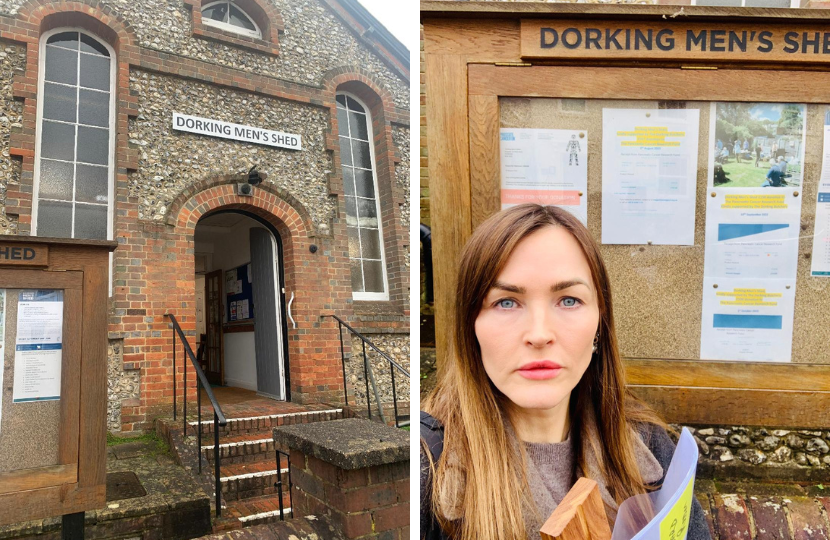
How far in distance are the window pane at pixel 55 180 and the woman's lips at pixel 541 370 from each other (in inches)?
79.3

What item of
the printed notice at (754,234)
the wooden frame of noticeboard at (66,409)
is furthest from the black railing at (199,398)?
the printed notice at (754,234)

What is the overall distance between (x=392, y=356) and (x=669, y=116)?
62.9 inches

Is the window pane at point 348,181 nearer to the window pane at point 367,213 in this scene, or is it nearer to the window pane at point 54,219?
the window pane at point 367,213

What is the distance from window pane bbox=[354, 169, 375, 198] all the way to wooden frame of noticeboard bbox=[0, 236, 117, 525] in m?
1.11

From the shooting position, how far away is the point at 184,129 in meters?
2.24

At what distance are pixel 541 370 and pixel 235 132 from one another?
206 cm

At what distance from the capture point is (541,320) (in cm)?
61

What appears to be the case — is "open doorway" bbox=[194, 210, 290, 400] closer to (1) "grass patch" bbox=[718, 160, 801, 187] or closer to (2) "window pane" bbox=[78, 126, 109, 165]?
(2) "window pane" bbox=[78, 126, 109, 165]

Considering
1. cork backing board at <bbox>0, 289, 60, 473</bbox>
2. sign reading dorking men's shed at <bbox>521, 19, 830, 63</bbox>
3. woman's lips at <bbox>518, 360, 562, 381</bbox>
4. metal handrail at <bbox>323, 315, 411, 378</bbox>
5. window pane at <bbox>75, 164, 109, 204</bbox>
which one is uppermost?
sign reading dorking men's shed at <bbox>521, 19, 830, 63</bbox>

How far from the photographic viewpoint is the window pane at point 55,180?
1957 millimetres

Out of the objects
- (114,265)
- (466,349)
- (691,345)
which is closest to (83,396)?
(114,265)

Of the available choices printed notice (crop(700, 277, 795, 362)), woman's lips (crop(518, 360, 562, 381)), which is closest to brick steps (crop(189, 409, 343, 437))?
printed notice (crop(700, 277, 795, 362))

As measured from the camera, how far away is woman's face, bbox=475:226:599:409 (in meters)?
0.62

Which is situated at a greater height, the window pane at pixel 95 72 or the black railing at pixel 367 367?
the window pane at pixel 95 72
